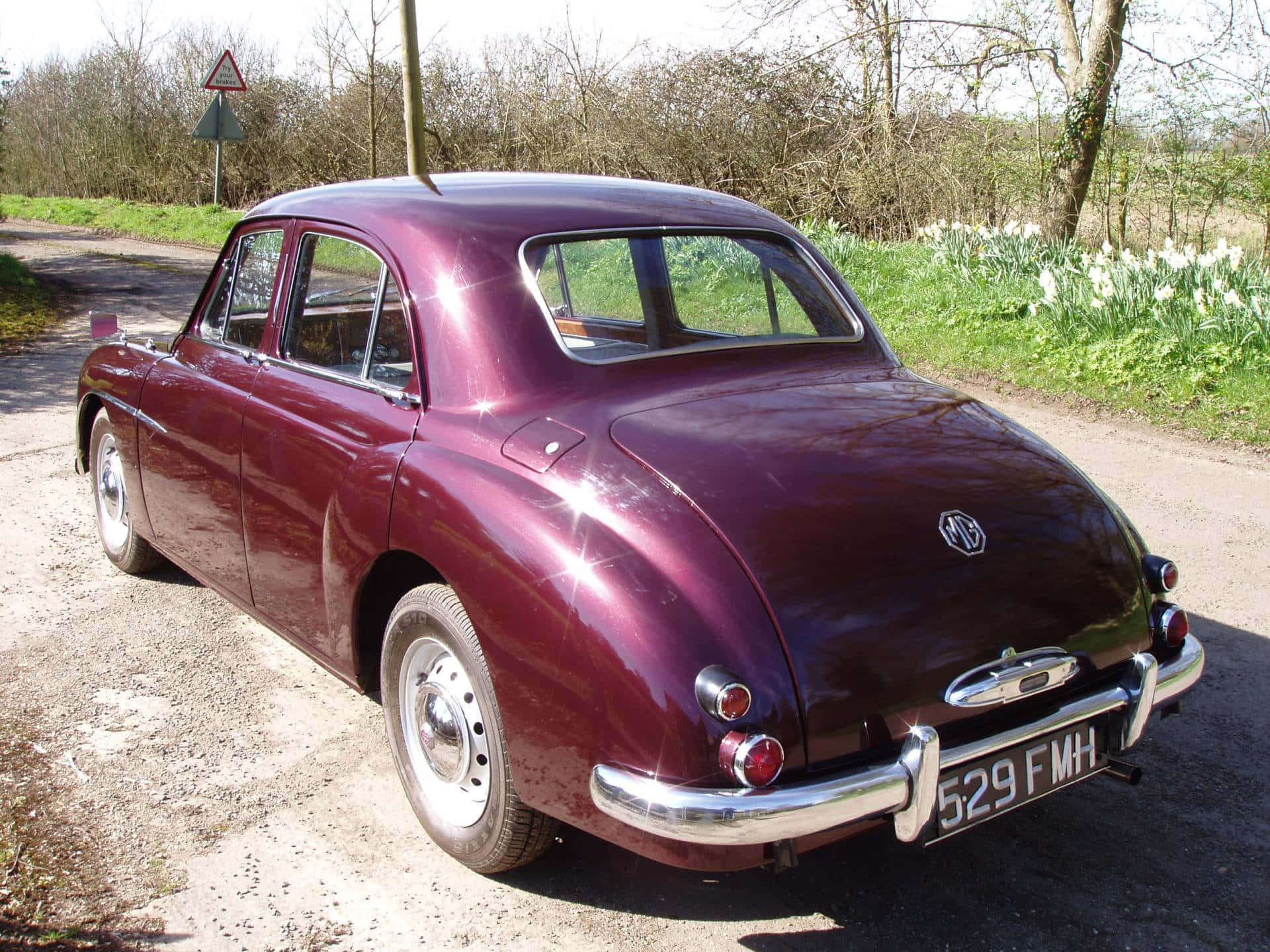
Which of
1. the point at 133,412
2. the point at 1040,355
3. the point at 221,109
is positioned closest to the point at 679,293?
the point at 133,412

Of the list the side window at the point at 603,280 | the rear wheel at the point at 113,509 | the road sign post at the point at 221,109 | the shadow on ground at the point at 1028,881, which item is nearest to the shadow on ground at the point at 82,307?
the road sign post at the point at 221,109

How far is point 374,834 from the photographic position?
306cm

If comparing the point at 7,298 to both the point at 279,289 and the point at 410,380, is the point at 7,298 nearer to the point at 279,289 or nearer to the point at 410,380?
the point at 279,289

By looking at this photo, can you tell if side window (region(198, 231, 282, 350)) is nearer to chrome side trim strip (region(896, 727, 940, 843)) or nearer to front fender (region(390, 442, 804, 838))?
front fender (region(390, 442, 804, 838))

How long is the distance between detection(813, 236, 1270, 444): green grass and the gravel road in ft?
10.1

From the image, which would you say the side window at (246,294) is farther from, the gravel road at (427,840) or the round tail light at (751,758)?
the round tail light at (751,758)

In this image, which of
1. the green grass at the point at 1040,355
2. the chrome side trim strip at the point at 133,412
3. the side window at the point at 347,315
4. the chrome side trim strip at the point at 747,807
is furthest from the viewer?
the green grass at the point at 1040,355

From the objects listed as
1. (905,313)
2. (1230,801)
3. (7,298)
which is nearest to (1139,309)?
(905,313)

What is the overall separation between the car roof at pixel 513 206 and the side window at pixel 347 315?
0.39 feet

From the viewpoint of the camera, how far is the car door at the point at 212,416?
376 cm

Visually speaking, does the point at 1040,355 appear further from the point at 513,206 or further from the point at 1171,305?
the point at 513,206

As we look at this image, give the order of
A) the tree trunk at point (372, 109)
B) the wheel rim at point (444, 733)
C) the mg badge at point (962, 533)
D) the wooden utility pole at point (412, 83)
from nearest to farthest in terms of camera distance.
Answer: the mg badge at point (962, 533), the wheel rim at point (444, 733), the wooden utility pole at point (412, 83), the tree trunk at point (372, 109)

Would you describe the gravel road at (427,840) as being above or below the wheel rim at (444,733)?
below

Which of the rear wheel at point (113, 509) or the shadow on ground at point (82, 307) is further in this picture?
the shadow on ground at point (82, 307)
